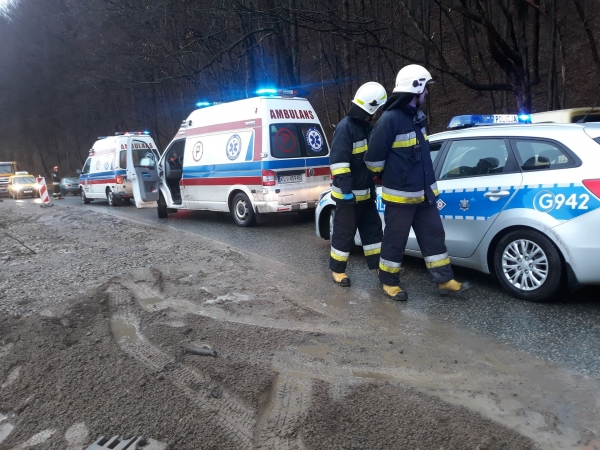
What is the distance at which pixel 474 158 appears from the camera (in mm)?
4906

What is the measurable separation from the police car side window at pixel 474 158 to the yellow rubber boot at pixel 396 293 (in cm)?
134

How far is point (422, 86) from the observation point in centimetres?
446

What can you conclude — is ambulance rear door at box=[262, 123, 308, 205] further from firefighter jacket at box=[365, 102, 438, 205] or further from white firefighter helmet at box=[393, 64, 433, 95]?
white firefighter helmet at box=[393, 64, 433, 95]

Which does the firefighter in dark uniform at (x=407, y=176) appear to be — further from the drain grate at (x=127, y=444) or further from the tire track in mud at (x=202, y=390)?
the drain grate at (x=127, y=444)

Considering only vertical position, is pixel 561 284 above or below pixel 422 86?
below

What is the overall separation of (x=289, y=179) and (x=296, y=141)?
0.79 metres

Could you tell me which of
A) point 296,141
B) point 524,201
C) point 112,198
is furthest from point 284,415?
point 112,198

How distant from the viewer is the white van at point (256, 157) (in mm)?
8922

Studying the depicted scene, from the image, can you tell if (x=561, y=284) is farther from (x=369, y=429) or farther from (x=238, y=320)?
(x=238, y=320)

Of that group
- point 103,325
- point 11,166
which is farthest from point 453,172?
point 11,166

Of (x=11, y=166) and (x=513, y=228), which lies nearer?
(x=513, y=228)

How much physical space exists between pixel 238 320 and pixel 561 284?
286 centimetres

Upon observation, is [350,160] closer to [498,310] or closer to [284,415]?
[498,310]

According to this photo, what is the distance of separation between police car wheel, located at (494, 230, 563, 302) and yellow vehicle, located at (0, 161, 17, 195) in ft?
99.1
